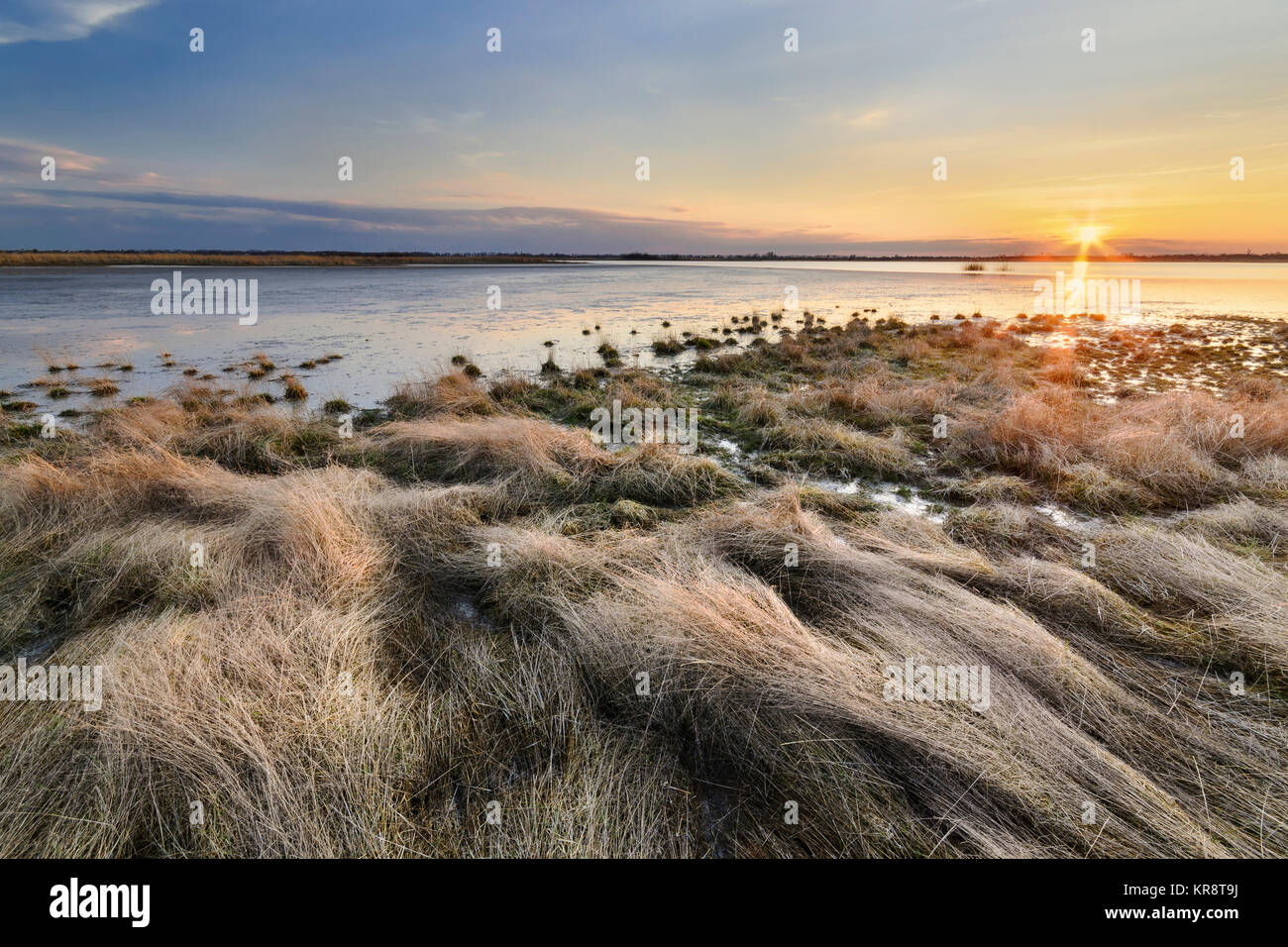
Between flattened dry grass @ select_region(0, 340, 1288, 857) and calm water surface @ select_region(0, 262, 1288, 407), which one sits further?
calm water surface @ select_region(0, 262, 1288, 407)

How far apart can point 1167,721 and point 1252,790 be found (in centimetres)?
51

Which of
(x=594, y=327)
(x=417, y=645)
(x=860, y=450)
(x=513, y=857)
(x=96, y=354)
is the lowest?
(x=513, y=857)

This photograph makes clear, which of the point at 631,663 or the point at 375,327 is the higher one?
the point at 375,327

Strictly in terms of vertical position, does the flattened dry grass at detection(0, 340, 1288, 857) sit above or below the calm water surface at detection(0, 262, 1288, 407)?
below

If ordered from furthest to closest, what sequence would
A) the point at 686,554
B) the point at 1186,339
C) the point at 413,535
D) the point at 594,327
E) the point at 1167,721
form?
the point at 594,327 < the point at 1186,339 < the point at 413,535 < the point at 686,554 < the point at 1167,721

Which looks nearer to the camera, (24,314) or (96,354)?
(96,354)

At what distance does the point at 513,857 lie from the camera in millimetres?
2736

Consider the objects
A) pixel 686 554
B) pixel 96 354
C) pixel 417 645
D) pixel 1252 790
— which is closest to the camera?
pixel 1252 790

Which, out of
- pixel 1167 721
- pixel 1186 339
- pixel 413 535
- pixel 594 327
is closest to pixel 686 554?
pixel 413 535

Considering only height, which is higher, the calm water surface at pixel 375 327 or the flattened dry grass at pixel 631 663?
the calm water surface at pixel 375 327

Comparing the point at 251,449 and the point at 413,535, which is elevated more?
the point at 251,449

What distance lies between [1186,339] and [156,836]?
102 ft

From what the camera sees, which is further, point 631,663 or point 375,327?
point 375,327

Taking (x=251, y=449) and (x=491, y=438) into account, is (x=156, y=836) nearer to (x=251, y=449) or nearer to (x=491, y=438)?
(x=491, y=438)
